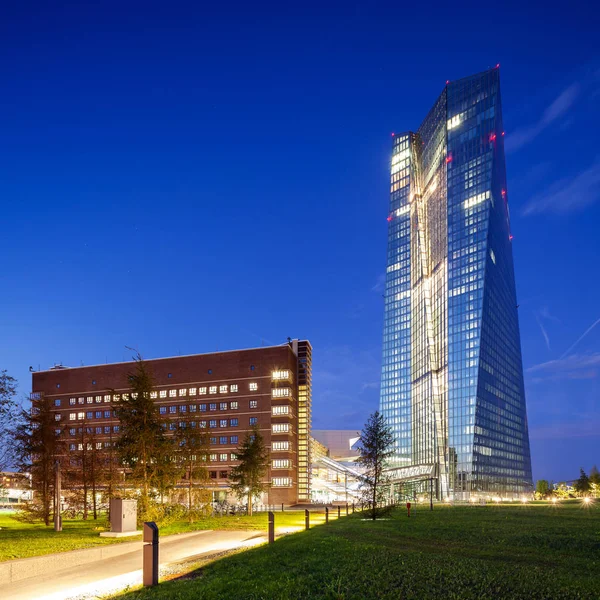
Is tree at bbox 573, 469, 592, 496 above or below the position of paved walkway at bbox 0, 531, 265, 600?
below

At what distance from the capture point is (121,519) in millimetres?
27297

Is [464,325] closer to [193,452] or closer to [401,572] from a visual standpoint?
[193,452]

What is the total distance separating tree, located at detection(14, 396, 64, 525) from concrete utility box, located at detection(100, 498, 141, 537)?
51.6ft

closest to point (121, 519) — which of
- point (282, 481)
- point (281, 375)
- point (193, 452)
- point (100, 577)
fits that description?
point (100, 577)

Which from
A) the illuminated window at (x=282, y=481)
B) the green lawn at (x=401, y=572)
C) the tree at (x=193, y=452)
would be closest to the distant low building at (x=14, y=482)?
the tree at (x=193, y=452)

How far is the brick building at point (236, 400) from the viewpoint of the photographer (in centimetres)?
12250

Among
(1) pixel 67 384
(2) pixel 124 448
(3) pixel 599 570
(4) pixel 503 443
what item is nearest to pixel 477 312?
(4) pixel 503 443

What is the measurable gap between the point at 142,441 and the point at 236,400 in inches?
3770

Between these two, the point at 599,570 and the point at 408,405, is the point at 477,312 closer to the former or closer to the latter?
the point at 408,405

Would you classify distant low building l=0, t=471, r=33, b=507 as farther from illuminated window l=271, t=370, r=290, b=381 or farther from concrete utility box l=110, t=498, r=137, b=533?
illuminated window l=271, t=370, r=290, b=381

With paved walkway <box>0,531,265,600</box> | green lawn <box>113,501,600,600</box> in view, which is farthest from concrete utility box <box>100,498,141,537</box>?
green lawn <box>113,501,600,600</box>

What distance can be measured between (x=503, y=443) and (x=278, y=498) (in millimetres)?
75218

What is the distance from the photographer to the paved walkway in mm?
13672

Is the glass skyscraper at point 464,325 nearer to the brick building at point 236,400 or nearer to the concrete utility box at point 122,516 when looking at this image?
the brick building at point 236,400
